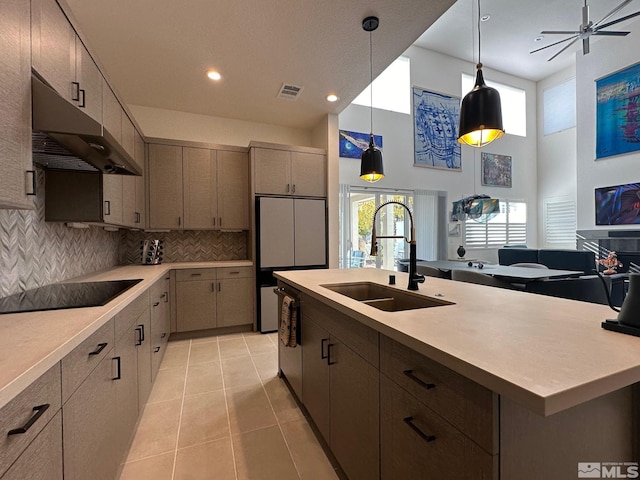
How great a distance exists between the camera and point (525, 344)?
824mm

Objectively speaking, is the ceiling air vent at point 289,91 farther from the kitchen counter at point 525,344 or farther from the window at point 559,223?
the window at point 559,223

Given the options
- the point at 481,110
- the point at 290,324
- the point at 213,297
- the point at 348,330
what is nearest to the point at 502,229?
the point at 481,110

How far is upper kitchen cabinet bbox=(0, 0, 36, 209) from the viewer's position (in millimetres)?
1056

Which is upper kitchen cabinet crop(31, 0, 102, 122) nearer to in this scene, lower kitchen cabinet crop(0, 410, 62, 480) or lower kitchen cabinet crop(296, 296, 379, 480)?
lower kitchen cabinet crop(0, 410, 62, 480)

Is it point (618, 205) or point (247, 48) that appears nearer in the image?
point (247, 48)

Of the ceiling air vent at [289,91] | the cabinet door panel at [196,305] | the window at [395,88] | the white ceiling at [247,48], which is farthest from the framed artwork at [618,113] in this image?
the cabinet door panel at [196,305]

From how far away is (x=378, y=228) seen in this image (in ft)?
19.2

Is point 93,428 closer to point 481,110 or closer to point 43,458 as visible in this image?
point 43,458

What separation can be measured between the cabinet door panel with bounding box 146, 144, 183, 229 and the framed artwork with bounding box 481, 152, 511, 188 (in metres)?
6.58

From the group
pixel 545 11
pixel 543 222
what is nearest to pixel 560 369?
pixel 545 11

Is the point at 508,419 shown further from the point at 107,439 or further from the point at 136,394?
the point at 136,394

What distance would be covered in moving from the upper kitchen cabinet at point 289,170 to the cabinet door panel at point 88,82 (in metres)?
1.83

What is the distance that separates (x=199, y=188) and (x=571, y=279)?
4382mm

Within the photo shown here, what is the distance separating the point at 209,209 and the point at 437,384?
3604 millimetres
